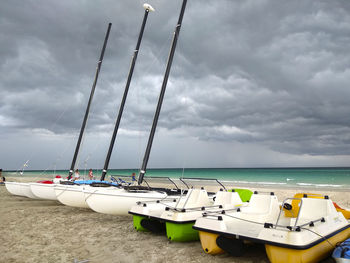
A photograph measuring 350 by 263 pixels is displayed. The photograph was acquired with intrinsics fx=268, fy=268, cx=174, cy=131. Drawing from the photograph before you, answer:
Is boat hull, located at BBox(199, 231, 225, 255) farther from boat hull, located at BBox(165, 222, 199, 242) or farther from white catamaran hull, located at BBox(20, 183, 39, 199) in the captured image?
white catamaran hull, located at BBox(20, 183, 39, 199)

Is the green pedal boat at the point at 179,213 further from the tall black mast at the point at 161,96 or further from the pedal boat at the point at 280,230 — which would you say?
the tall black mast at the point at 161,96

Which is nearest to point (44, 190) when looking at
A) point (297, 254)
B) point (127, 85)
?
point (127, 85)

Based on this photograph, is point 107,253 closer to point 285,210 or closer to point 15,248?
point 15,248

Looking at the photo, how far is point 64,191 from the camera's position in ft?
38.3

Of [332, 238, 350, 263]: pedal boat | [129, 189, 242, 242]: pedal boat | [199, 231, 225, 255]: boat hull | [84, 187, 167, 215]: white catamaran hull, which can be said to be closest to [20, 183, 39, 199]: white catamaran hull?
[84, 187, 167, 215]: white catamaran hull

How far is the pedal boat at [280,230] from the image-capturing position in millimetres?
5027

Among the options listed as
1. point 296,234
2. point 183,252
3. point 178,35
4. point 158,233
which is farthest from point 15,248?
point 178,35

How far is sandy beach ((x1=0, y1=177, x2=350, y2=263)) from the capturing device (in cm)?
632

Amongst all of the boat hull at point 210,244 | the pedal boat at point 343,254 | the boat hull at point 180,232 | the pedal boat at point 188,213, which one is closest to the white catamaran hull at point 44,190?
the pedal boat at point 188,213

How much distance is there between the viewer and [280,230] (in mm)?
5188

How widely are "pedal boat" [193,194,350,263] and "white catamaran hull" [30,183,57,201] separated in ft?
33.4

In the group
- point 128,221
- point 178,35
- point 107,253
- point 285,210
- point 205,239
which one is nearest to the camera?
point 205,239

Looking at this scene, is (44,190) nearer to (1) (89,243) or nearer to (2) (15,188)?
(2) (15,188)

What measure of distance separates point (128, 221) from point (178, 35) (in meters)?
10.3
